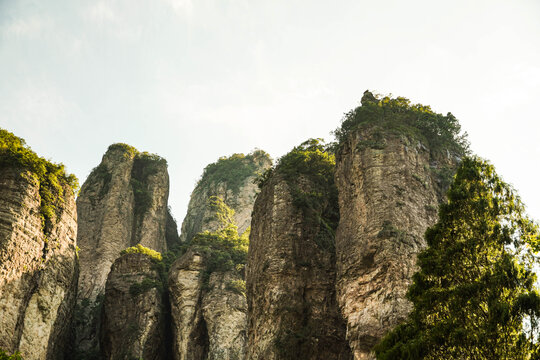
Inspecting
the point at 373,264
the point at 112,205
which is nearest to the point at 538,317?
the point at 373,264

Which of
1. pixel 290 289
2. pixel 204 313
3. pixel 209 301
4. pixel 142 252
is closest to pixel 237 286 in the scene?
pixel 209 301

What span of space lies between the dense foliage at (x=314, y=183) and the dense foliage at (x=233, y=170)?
1294 inches

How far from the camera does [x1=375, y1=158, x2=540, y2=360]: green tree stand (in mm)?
12781

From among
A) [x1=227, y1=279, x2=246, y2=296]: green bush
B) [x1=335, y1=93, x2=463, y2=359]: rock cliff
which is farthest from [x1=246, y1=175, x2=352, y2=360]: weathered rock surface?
[x1=227, y1=279, x2=246, y2=296]: green bush

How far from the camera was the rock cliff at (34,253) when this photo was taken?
1010 inches

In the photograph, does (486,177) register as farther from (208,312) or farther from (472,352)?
(208,312)

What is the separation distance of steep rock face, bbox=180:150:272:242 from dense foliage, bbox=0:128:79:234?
25.5 meters

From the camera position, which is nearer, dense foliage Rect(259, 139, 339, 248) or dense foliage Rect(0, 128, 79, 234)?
dense foliage Rect(259, 139, 339, 248)

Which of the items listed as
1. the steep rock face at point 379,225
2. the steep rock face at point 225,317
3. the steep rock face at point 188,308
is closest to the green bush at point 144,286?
the steep rock face at point 188,308

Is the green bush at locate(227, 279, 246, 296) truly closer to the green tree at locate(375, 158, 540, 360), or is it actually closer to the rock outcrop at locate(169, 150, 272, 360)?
the rock outcrop at locate(169, 150, 272, 360)

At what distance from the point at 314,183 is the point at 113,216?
1061 inches

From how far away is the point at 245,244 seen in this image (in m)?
44.2

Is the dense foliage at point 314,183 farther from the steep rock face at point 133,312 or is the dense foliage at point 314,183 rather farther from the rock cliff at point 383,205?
the steep rock face at point 133,312

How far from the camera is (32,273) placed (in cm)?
2752
